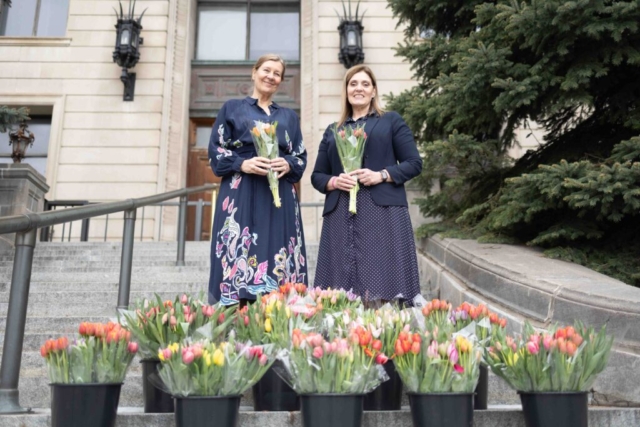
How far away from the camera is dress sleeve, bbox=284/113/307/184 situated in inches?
150

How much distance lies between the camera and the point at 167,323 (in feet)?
8.32

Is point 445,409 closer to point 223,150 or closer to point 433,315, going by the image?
point 433,315

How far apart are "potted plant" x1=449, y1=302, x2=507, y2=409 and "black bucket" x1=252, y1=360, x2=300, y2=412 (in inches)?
30.5

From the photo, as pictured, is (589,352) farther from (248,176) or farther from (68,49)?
(68,49)

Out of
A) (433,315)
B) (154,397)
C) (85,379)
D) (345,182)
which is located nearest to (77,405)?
(85,379)

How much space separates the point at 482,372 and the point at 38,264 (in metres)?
6.37

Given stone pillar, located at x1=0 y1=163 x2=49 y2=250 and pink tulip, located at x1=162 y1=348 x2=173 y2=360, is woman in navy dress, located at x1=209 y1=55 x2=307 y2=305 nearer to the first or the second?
pink tulip, located at x1=162 y1=348 x2=173 y2=360

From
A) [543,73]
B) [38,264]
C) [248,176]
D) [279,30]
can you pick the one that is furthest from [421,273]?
[279,30]

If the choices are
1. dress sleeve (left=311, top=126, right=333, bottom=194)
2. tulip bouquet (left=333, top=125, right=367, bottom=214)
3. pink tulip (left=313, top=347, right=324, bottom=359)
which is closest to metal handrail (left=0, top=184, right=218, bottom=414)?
pink tulip (left=313, top=347, right=324, bottom=359)

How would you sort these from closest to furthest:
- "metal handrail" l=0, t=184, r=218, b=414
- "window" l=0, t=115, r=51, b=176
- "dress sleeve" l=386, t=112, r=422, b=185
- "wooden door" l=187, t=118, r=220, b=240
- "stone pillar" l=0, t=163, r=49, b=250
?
"metal handrail" l=0, t=184, r=218, b=414 → "dress sleeve" l=386, t=112, r=422, b=185 → "stone pillar" l=0, t=163, r=49, b=250 → "wooden door" l=187, t=118, r=220, b=240 → "window" l=0, t=115, r=51, b=176

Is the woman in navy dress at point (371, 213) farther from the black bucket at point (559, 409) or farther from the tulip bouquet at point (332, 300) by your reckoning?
the black bucket at point (559, 409)

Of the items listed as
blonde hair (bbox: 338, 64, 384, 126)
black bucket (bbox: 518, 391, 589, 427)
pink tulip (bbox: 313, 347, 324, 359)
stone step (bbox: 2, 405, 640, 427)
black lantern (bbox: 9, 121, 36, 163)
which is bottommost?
stone step (bbox: 2, 405, 640, 427)

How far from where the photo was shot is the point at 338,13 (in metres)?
12.9

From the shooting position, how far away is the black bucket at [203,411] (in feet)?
6.83
